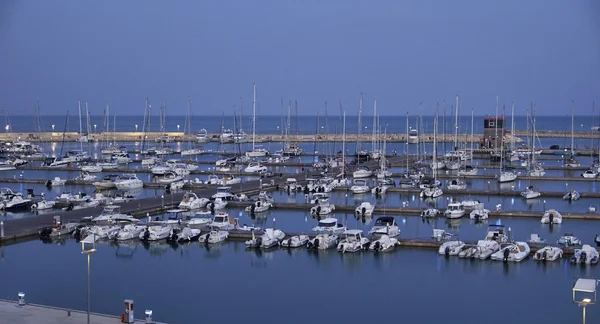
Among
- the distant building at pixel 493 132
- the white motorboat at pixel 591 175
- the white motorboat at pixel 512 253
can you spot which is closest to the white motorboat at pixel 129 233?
the white motorboat at pixel 512 253

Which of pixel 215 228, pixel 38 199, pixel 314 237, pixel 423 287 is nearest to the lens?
pixel 423 287

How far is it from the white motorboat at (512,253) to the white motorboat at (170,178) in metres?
25.9

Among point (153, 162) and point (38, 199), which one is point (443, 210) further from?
point (153, 162)

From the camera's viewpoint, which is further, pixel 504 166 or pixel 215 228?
pixel 504 166

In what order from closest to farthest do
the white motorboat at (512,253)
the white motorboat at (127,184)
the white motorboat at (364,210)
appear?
the white motorboat at (512,253) < the white motorboat at (364,210) < the white motorboat at (127,184)

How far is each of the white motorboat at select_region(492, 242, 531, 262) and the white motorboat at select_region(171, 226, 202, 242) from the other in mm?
10942

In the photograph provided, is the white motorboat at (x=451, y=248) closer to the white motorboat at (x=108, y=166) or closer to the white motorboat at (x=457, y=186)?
the white motorboat at (x=457, y=186)

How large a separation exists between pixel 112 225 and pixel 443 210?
47.6ft

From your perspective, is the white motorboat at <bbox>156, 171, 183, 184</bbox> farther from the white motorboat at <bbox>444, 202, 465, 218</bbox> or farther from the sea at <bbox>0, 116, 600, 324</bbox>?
the white motorboat at <bbox>444, 202, 465, 218</bbox>

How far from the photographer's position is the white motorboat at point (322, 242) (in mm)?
27438

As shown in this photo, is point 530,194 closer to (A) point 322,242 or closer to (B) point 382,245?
(B) point 382,245

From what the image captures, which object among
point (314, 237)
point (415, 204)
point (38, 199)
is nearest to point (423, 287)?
point (314, 237)

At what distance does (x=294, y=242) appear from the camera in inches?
1089

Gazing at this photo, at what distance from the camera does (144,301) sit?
21672 millimetres
